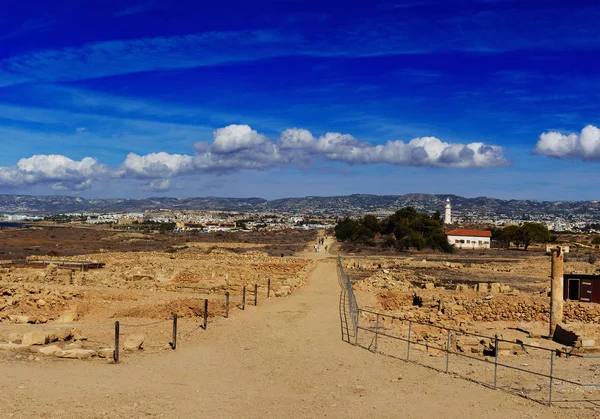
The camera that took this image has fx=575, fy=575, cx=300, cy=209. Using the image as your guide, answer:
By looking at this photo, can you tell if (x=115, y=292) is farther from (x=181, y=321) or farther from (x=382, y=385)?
(x=382, y=385)

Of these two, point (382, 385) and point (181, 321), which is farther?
point (181, 321)

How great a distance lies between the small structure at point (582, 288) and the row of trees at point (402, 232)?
45.4 meters

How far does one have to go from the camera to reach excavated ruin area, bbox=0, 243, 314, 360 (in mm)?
17672

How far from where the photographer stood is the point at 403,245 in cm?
7762

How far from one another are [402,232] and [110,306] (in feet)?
216

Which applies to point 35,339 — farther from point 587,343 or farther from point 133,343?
point 587,343

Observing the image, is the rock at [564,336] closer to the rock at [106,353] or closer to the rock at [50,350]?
the rock at [106,353]

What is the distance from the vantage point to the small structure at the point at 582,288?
30.4 m

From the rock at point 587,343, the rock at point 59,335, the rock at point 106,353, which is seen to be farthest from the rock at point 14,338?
the rock at point 587,343

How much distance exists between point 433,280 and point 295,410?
3301 cm

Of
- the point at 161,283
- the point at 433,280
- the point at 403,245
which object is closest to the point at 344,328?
the point at 161,283

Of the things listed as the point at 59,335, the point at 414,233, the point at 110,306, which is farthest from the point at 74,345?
the point at 414,233

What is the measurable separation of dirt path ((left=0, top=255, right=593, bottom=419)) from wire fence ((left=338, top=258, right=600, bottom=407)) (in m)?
0.76

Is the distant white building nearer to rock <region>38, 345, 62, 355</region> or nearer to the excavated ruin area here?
the excavated ruin area
